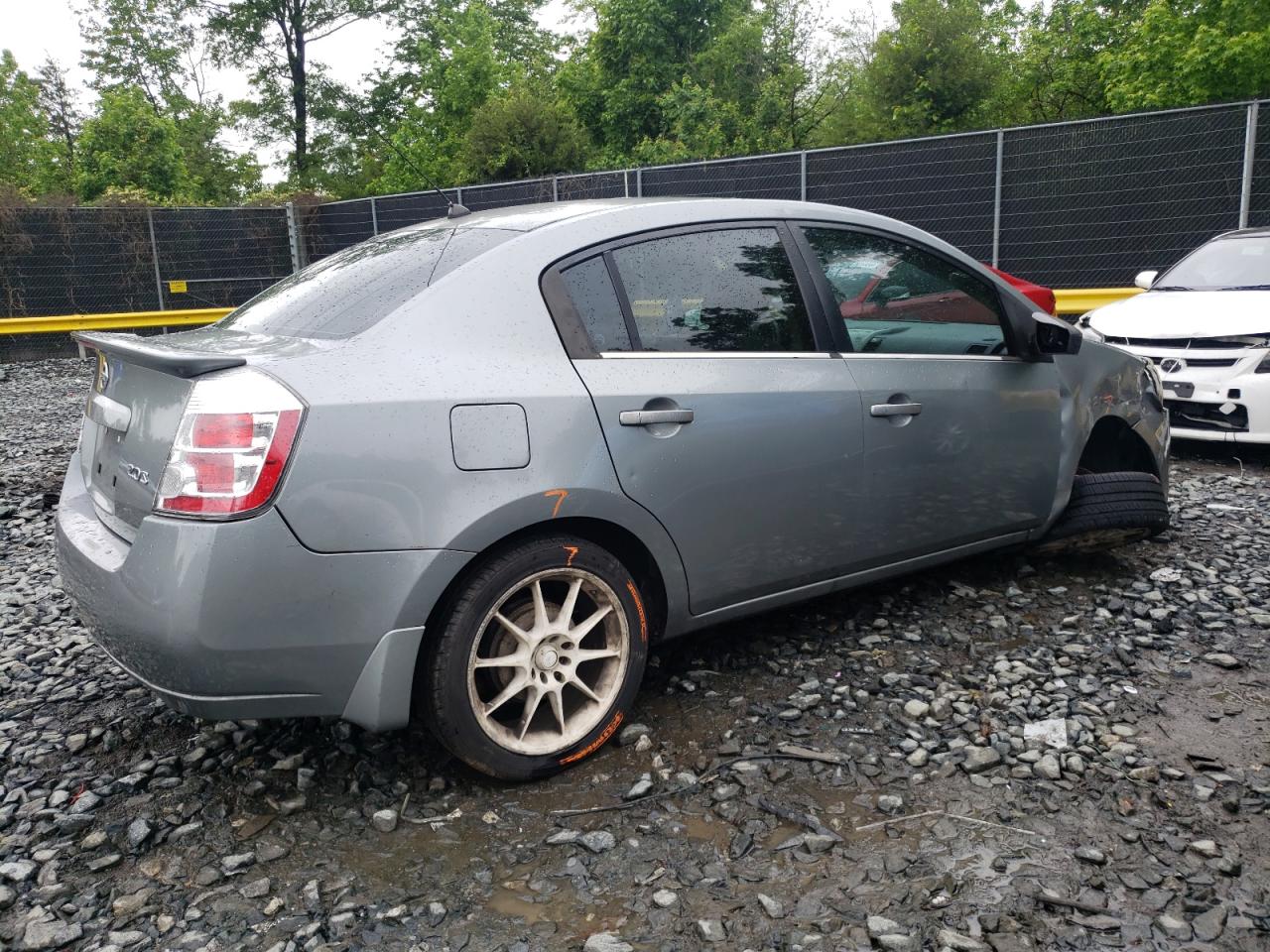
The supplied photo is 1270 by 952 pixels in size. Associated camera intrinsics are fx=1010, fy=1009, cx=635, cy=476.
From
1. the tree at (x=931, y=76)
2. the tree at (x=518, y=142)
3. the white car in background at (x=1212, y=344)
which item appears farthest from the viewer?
the tree at (x=518, y=142)

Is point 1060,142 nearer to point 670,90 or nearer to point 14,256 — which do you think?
point 14,256

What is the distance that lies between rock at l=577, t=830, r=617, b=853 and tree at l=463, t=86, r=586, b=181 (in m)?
24.0

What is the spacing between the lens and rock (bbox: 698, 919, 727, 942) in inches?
89.0

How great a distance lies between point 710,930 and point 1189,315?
21.6 feet

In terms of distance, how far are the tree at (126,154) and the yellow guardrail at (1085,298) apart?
2167 centimetres

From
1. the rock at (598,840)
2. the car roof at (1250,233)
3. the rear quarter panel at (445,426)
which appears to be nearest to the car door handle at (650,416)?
the rear quarter panel at (445,426)

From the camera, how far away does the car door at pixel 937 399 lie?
3.62 metres

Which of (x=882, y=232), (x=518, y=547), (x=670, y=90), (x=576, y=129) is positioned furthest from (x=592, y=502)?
(x=670, y=90)

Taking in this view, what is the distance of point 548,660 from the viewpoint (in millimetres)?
2871

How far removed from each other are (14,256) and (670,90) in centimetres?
2214

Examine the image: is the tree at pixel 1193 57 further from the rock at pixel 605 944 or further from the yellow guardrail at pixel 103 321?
the rock at pixel 605 944

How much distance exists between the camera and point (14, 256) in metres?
16.3

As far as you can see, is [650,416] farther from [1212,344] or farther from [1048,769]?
[1212,344]

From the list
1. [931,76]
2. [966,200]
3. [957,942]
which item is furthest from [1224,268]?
[931,76]
